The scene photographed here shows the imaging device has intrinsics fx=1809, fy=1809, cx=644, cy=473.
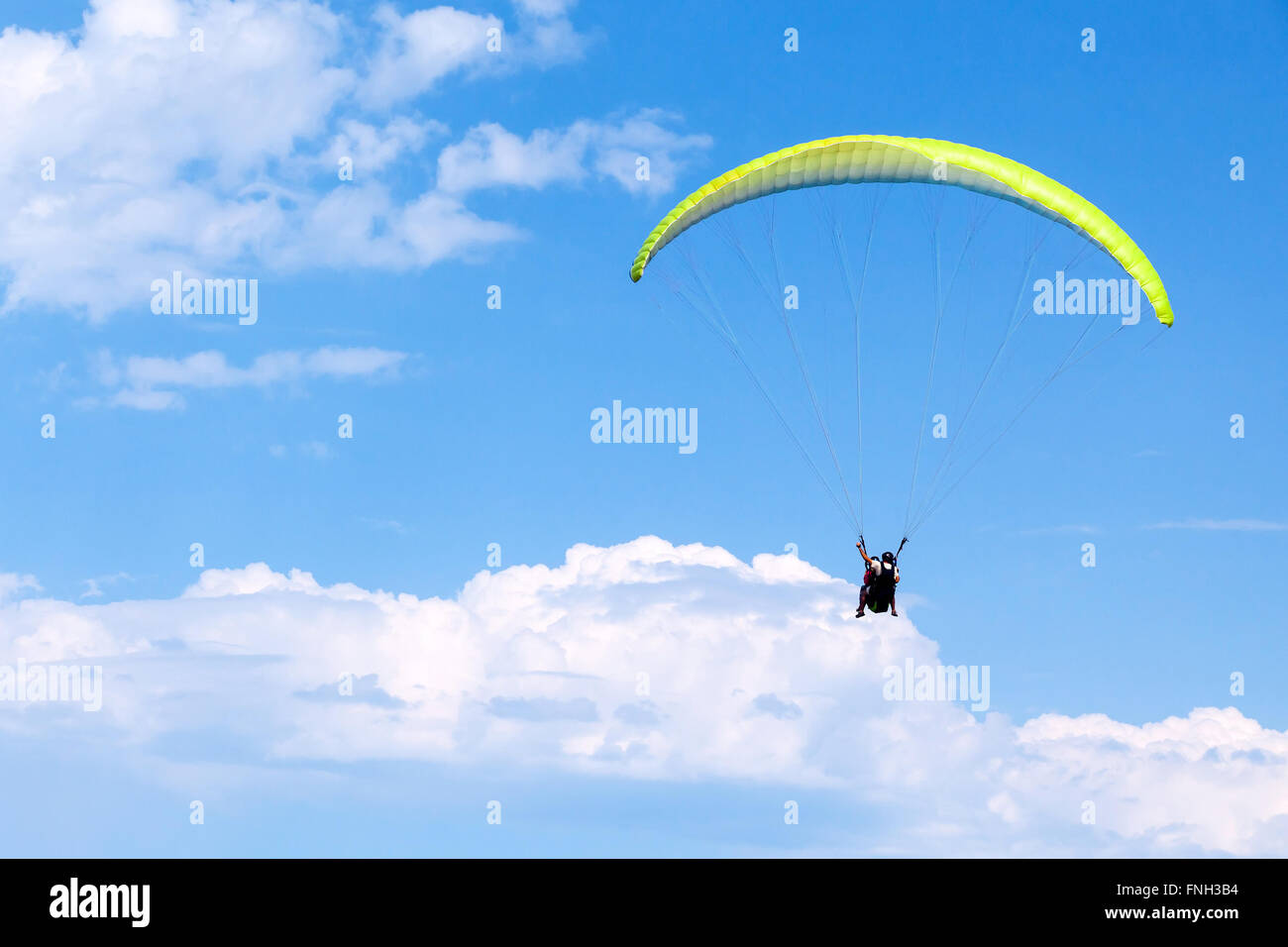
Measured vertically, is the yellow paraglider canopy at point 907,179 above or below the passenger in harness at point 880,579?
above

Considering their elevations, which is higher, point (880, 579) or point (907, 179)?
point (907, 179)

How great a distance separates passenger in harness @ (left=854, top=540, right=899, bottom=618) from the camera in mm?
38594

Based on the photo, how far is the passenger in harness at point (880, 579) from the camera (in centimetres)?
3859

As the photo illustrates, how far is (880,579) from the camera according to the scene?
38.6 meters

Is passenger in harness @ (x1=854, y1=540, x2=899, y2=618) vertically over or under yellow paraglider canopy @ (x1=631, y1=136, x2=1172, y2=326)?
under
